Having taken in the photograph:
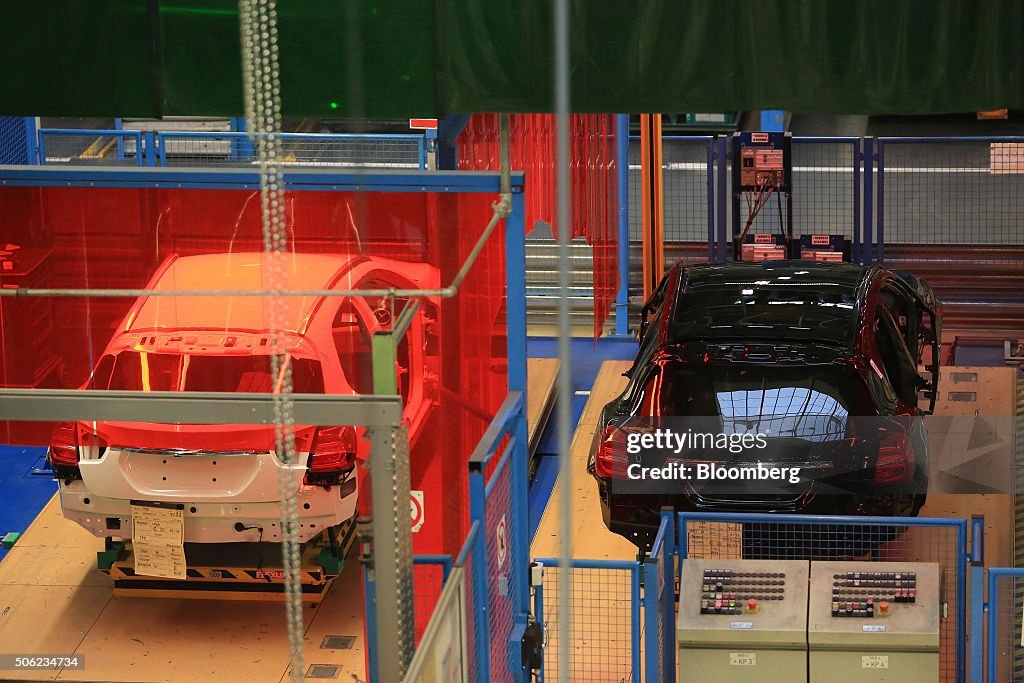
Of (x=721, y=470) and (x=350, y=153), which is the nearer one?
(x=721, y=470)

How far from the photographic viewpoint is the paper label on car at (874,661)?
6.07 meters

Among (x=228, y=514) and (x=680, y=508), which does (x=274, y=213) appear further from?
(x=680, y=508)

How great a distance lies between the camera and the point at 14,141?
12734 mm

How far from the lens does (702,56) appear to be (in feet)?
17.8

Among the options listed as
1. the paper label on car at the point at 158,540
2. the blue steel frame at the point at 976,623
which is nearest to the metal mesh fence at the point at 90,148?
the paper label on car at the point at 158,540

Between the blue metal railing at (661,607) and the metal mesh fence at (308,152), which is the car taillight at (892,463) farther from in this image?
the metal mesh fence at (308,152)

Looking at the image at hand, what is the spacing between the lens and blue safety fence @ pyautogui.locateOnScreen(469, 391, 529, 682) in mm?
4781

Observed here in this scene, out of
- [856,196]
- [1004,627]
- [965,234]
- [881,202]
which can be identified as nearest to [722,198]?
[856,196]

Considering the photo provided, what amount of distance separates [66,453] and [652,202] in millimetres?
6698

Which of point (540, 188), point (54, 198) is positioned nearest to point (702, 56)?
point (54, 198)

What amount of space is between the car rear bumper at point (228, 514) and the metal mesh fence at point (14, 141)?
6.13 m

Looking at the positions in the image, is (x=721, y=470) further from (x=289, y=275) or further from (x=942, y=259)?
(x=942, y=259)

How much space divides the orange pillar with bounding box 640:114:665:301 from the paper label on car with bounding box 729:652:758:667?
6280 millimetres

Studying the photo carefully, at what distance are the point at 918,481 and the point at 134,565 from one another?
13.6 ft
